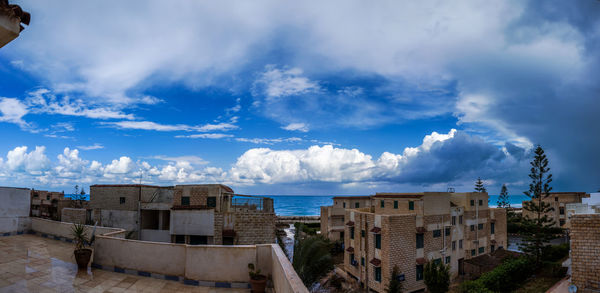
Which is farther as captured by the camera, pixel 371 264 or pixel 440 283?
pixel 371 264

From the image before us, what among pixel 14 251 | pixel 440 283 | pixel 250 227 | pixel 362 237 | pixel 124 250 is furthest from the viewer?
pixel 362 237

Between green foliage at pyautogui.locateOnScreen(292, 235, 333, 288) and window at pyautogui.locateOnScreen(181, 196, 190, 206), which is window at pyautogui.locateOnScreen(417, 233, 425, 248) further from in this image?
window at pyautogui.locateOnScreen(181, 196, 190, 206)

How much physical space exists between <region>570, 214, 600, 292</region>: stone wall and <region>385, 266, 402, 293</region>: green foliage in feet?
34.0

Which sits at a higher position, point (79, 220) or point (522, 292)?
point (79, 220)

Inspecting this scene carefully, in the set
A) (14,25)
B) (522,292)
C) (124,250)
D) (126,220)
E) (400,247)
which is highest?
(14,25)

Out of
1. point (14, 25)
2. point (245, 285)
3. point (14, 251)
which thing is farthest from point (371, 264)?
point (14, 25)

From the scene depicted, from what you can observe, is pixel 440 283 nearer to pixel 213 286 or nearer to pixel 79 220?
pixel 213 286

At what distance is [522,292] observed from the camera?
21531 mm

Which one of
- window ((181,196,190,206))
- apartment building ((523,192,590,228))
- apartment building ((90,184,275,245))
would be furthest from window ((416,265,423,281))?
apartment building ((523,192,590,228))

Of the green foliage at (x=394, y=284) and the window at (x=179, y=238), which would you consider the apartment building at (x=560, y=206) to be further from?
the window at (x=179, y=238)

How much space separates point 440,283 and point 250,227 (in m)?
12.7

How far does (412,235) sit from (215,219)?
1330 centimetres

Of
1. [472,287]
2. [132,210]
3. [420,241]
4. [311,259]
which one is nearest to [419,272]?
[420,241]

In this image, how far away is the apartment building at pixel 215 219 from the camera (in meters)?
17.1
